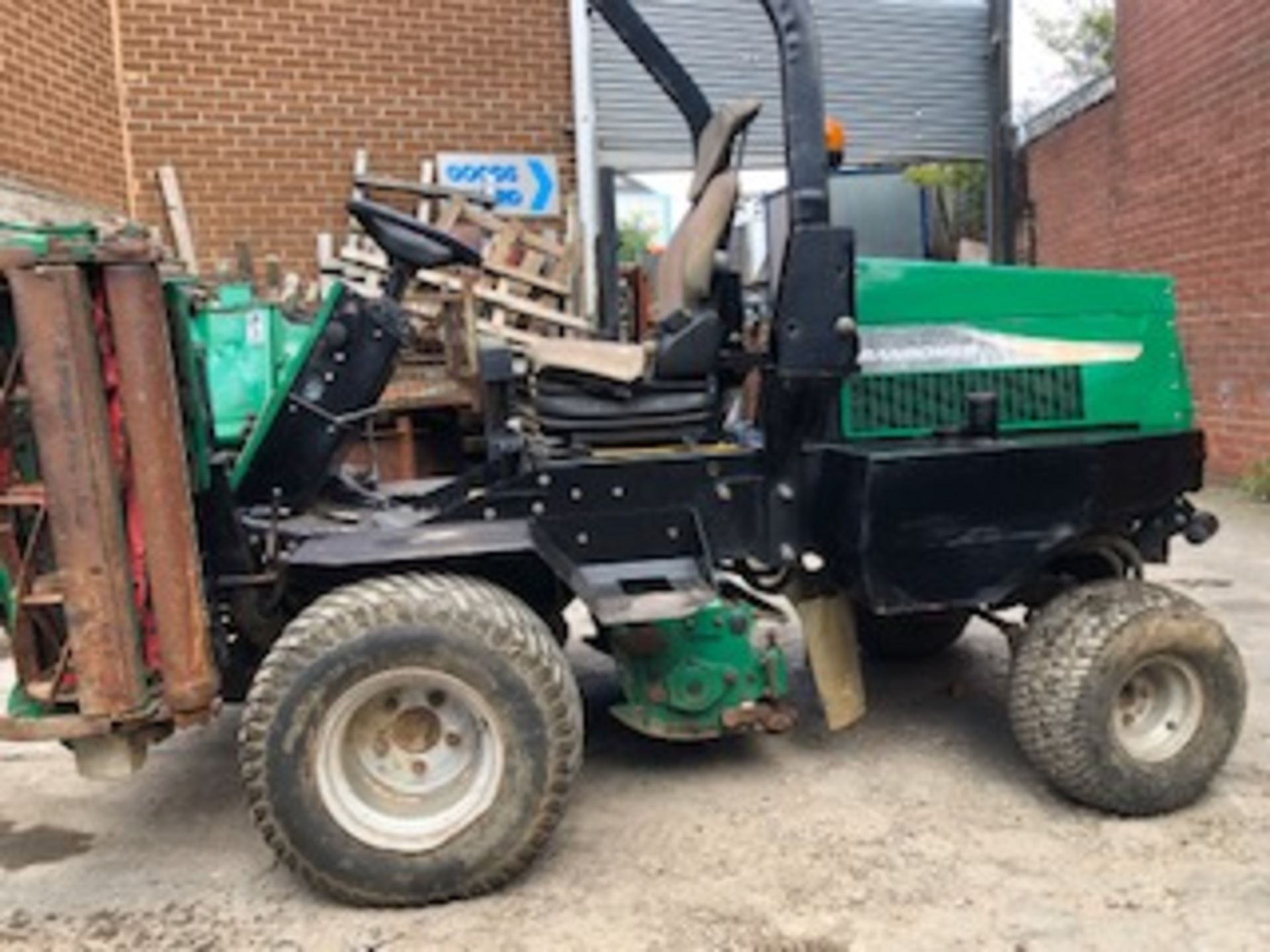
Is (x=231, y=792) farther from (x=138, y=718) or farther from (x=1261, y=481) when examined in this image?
(x=1261, y=481)

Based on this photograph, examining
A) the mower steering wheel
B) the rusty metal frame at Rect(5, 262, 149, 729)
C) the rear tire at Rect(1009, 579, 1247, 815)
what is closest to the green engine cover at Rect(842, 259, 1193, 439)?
the rear tire at Rect(1009, 579, 1247, 815)

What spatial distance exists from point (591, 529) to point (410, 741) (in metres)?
0.84

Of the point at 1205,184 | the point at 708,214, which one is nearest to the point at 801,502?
the point at 708,214

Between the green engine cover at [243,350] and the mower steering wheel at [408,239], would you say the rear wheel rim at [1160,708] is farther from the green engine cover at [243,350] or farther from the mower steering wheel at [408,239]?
the green engine cover at [243,350]

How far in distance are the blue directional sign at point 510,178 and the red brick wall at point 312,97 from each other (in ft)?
0.33

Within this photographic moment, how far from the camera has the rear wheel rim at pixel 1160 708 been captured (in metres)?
3.86

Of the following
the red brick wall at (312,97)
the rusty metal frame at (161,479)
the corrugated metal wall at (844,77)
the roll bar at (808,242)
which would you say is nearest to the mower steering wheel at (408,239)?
the rusty metal frame at (161,479)

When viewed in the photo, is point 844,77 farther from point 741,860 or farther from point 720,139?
point 741,860

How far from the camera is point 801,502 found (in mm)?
3969

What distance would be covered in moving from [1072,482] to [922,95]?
23.6 ft

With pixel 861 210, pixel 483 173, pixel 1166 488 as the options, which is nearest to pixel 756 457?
pixel 1166 488

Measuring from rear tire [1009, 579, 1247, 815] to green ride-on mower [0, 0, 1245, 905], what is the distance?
0.01 meters

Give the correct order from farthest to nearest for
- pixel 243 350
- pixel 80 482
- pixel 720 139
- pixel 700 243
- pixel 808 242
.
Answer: pixel 243 350, pixel 720 139, pixel 700 243, pixel 808 242, pixel 80 482

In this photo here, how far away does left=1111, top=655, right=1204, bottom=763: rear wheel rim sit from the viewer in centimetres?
386
